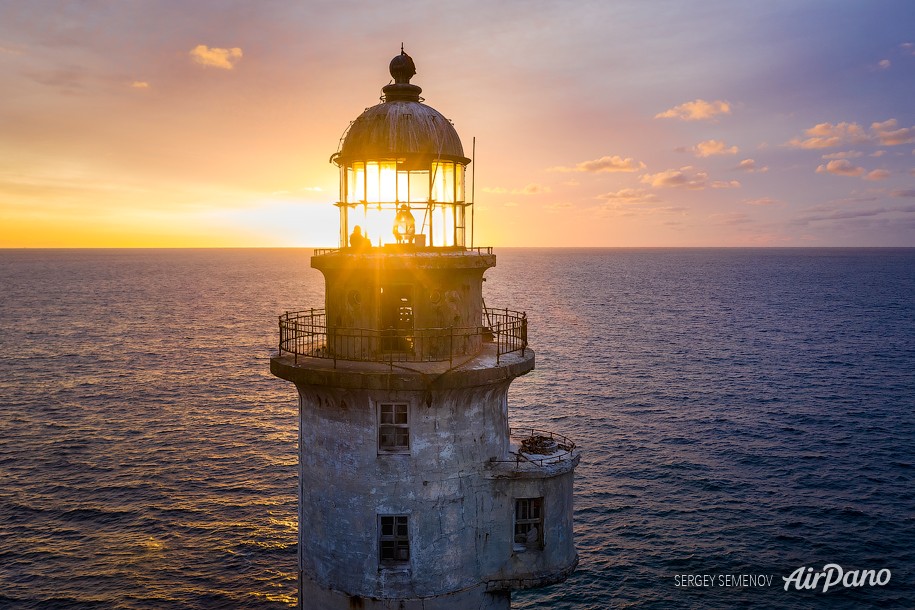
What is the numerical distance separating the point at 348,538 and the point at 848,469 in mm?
35437

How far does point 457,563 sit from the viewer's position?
15273 mm

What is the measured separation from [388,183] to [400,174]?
338 millimetres

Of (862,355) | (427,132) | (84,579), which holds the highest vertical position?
(427,132)

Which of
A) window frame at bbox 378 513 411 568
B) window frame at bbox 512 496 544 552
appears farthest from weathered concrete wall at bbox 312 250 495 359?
window frame at bbox 512 496 544 552

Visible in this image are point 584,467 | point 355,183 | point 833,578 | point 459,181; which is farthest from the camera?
point 584,467

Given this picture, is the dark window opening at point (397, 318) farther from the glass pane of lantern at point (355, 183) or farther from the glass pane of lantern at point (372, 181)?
the glass pane of lantern at point (355, 183)

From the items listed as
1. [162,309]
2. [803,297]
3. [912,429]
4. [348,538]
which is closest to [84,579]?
[348,538]

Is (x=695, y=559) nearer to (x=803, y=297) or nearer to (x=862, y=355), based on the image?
(x=862, y=355)

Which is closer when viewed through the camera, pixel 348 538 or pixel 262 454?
pixel 348 538

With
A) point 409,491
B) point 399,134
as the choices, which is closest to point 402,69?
point 399,134

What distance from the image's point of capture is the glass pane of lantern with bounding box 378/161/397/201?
631 inches

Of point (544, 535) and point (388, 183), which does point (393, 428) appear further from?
point (388, 183)

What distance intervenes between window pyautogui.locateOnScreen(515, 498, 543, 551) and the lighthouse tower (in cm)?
3

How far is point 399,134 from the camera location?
51.2ft
